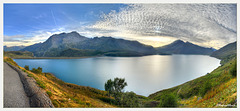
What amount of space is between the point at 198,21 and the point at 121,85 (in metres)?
7.65

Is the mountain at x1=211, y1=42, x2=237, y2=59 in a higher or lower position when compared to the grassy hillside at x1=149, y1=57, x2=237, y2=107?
higher

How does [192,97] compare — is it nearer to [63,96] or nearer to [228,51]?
[63,96]

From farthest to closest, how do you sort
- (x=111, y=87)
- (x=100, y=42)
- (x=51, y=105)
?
(x=100, y=42)
(x=111, y=87)
(x=51, y=105)

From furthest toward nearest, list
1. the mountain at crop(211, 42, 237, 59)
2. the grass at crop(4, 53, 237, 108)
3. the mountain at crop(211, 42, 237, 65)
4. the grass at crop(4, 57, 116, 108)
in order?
1. the mountain at crop(211, 42, 237, 59)
2. the mountain at crop(211, 42, 237, 65)
3. the grass at crop(4, 57, 116, 108)
4. the grass at crop(4, 53, 237, 108)

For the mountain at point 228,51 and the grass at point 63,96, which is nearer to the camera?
the grass at point 63,96

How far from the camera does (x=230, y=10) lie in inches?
198

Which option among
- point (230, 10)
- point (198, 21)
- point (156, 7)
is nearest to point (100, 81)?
point (156, 7)

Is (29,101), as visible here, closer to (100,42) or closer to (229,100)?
(229,100)

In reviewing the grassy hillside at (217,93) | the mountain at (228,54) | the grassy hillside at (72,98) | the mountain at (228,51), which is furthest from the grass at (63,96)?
the mountain at (228,51)

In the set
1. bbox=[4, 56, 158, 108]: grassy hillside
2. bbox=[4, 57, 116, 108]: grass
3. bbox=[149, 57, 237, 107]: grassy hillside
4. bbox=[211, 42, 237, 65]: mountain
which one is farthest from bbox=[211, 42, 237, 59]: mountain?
bbox=[4, 57, 116, 108]: grass

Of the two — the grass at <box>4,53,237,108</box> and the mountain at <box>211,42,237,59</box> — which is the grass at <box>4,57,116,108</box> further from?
the mountain at <box>211,42,237,59</box>

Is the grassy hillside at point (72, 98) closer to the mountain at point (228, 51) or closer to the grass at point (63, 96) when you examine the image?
the grass at point (63, 96)

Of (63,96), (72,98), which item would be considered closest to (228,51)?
(72,98)

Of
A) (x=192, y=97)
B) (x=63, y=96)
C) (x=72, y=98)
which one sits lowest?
(x=192, y=97)
